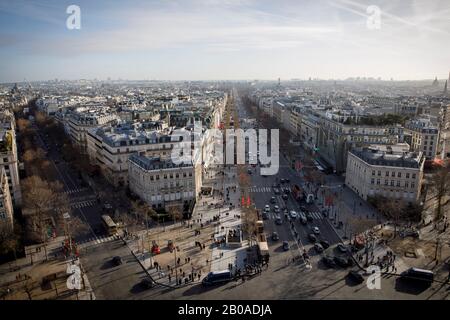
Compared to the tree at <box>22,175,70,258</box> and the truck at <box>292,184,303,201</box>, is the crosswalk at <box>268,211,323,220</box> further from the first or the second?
the tree at <box>22,175,70,258</box>

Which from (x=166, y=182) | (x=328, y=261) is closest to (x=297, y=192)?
(x=166, y=182)

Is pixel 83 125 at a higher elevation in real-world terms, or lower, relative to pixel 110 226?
higher

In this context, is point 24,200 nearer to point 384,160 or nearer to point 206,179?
point 206,179

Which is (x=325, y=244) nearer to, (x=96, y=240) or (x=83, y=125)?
(x=96, y=240)

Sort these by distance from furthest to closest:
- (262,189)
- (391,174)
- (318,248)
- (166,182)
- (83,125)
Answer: (83,125) → (262,189) → (391,174) → (166,182) → (318,248)

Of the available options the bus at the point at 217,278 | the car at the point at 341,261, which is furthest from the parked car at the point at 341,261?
the bus at the point at 217,278
